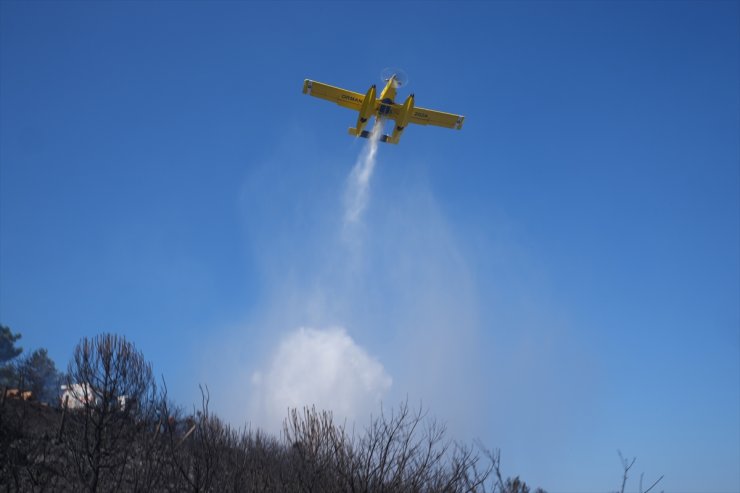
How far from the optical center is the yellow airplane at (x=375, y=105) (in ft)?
105

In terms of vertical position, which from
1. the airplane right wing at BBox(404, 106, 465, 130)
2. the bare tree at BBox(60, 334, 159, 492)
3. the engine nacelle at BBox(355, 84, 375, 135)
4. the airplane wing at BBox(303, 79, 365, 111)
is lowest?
the bare tree at BBox(60, 334, 159, 492)

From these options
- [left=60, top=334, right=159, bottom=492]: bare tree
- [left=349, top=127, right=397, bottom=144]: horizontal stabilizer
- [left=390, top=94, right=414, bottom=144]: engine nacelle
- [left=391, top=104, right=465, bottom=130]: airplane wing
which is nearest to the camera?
[left=60, top=334, right=159, bottom=492]: bare tree

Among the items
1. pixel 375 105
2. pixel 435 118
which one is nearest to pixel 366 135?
pixel 375 105

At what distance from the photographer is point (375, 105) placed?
106 ft

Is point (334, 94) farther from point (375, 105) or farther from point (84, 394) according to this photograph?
point (84, 394)

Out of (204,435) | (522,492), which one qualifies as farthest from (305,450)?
(522,492)

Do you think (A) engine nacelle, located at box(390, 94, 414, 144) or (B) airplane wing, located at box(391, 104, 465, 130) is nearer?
(A) engine nacelle, located at box(390, 94, 414, 144)

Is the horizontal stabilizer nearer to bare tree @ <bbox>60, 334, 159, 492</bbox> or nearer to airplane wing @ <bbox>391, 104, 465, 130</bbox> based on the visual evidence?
airplane wing @ <bbox>391, 104, 465, 130</bbox>

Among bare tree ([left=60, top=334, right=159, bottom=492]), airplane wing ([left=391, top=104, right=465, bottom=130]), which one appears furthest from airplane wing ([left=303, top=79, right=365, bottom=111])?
bare tree ([left=60, top=334, right=159, bottom=492])

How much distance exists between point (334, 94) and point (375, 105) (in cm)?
284

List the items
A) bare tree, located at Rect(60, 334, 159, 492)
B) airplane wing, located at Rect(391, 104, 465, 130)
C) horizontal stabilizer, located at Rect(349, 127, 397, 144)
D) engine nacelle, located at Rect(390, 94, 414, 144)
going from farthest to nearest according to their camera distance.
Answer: airplane wing, located at Rect(391, 104, 465, 130) → horizontal stabilizer, located at Rect(349, 127, 397, 144) → engine nacelle, located at Rect(390, 94, 414, 144) → bare tree, located at Rect(60, 334, 159, 492)

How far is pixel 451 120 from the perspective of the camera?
36.4 meters

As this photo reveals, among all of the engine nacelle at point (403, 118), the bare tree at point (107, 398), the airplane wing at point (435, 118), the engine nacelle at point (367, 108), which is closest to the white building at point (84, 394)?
the bare tree at point (107, 398)

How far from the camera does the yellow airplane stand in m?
32.1
